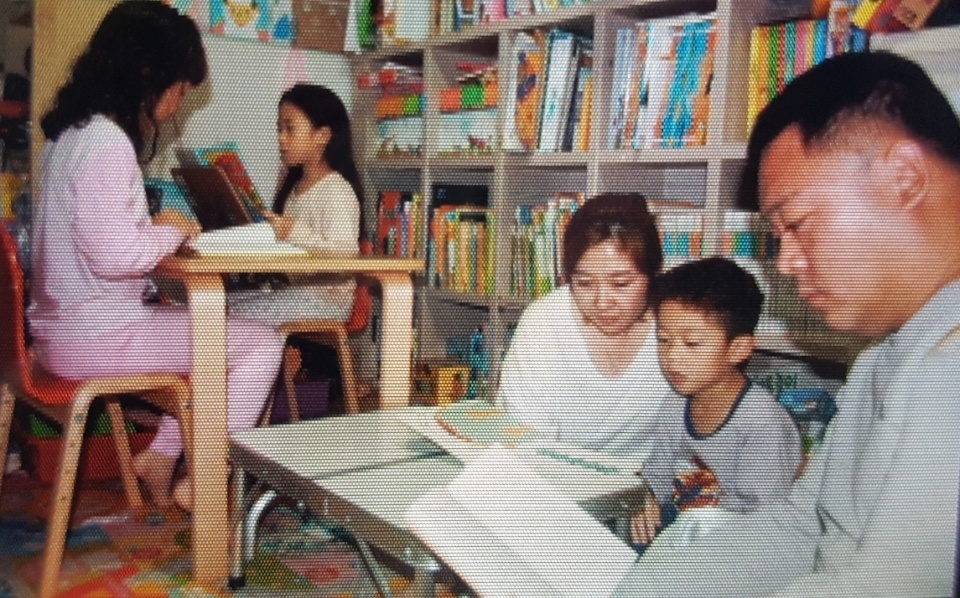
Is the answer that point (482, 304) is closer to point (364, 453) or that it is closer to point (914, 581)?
point (364, 453)

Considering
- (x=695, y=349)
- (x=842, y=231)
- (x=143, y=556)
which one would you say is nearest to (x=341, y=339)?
(x=143, y=556)

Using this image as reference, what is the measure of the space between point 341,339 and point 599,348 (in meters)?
0.69

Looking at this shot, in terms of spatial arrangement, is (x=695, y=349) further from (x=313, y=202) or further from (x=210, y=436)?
(x=313, y=202)

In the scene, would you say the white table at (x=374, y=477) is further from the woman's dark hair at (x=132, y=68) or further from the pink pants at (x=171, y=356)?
the woman's dark hair at (x=132, y=68)

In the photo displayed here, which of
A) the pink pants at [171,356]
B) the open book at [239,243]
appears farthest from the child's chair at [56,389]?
the open book at [239,243]

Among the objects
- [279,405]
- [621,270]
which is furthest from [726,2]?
[279,405]

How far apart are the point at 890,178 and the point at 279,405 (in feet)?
4.36

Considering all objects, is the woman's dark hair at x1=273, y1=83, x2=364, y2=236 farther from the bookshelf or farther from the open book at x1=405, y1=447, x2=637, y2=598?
the open book at x1=405, y1=447, x2=637, y2=598

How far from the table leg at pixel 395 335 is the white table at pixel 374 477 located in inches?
11.2

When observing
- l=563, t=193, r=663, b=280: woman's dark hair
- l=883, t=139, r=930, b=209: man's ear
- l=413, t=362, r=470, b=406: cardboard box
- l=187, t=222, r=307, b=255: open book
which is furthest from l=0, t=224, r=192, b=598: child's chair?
l=883, t=139, r=930, b=209: man's ear

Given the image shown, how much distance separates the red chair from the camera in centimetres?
164

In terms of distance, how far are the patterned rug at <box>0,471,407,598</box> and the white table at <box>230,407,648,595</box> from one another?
191 millimetres

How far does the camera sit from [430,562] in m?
0.76

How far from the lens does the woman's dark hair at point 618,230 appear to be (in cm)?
112
